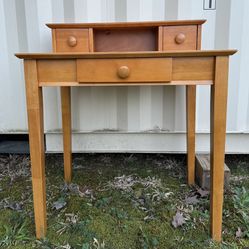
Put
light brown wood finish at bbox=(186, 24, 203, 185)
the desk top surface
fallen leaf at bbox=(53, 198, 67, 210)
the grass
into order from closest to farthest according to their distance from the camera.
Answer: the desk top surface < the grass < fallen leaf at bbox=(53, 198, 67, 210) < light brown wood finish at bbox=(186, 24, 203, 185)

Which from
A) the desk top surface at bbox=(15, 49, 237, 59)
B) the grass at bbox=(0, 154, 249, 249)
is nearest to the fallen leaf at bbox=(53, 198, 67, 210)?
the grass at bbox=(0, 154, 249, 249)

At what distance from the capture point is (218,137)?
35.2 inches

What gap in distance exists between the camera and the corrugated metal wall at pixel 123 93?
143 cm

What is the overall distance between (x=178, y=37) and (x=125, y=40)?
0.92ft

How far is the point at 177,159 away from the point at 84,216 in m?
0.81

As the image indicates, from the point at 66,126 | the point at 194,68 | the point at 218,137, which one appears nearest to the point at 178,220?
the point at 218,137

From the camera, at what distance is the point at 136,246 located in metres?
0.94

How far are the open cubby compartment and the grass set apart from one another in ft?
2.33

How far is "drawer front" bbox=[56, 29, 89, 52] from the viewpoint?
50.3 inches

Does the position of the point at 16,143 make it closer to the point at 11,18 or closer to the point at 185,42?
the point at 11,18

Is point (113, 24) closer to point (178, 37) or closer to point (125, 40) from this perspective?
point (125, 40)

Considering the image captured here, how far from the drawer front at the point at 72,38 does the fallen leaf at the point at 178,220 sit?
87 cm

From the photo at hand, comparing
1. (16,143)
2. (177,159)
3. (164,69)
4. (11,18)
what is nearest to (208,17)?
(164,69)

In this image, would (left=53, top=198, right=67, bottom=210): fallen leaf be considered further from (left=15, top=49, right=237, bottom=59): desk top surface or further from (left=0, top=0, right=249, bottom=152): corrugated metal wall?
(left=15, top=49, right=237, bottom=59): desk top surface
